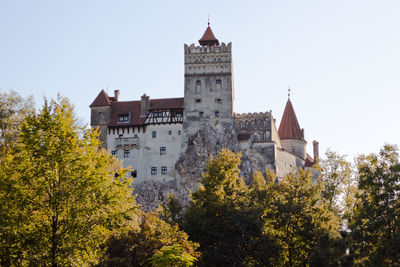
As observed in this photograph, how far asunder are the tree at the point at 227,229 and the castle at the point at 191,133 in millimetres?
29254

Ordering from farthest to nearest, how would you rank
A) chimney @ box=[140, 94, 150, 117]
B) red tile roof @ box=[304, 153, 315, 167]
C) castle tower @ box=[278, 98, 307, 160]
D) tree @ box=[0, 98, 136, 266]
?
1. castle tower @ box=[278, 98, 307, 160]
2. red tile roof @ box=[304, 153, 315, 167]
3. chimney @ box=[140, 94, 150, 117]
4. tree @ box=[0, 98, 136, 266]

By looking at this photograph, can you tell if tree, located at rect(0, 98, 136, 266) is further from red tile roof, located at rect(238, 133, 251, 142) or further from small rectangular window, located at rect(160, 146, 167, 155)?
red tile roof, located at rect(238, 133, 251, 142)

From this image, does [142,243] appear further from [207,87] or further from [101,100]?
[101,100]

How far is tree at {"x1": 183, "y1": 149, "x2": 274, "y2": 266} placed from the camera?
120ft

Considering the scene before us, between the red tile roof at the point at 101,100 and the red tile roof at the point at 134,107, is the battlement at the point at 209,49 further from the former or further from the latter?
the red tile roof at the point at 101,100

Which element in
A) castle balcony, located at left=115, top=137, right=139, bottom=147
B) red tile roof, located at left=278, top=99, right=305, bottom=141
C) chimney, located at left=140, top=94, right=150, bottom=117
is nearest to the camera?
castle balcony, located at left=115, top=137, right=139, bottom=147

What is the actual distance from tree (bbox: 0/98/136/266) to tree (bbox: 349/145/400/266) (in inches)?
589

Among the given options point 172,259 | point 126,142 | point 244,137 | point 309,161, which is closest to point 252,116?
point 244,137

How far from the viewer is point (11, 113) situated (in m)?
42.2

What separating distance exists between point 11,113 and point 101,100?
1329 inches

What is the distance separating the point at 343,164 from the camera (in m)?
47.3

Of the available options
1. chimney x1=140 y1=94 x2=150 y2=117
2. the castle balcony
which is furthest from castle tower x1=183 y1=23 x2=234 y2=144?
the castle balcony

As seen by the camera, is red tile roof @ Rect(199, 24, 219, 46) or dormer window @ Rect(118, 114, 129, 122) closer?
dormer window @ Rect(118, 114, 129, 122)

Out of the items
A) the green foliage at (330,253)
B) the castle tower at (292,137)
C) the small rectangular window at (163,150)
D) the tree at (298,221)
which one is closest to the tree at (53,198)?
the green foliage at (330,253)
